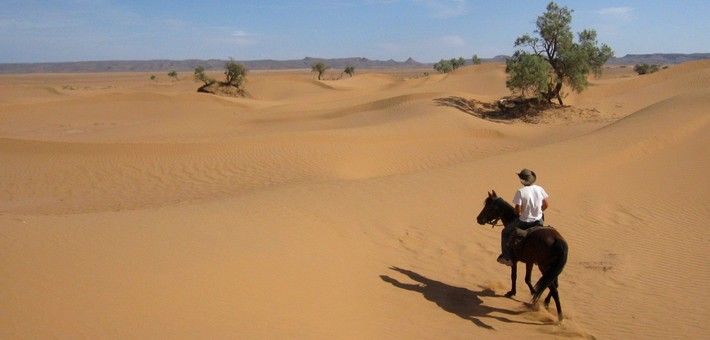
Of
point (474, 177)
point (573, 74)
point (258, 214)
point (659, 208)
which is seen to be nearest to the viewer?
point (258, 214)

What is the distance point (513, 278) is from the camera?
7.37 meters

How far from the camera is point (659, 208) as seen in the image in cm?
1138

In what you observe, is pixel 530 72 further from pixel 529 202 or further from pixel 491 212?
pixel 529 202

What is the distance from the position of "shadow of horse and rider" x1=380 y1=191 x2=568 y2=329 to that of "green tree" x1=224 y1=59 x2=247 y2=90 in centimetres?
3777

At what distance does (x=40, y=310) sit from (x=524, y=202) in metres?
5.49

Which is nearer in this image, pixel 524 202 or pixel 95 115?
pixel 524 202

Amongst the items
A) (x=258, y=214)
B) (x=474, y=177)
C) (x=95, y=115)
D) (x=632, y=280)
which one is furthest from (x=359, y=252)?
(x=95, y=115)

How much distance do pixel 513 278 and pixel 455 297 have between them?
86cm

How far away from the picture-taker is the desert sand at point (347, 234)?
5402 millimetres

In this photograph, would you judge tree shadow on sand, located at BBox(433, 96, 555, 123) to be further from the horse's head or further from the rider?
the rider

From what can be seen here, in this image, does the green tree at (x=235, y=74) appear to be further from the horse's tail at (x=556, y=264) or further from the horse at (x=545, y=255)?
the horse's tail at (x=556, y=264)

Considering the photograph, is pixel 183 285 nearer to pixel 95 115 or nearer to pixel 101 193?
pixel 101 193

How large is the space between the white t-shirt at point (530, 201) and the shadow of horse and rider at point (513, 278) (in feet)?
0.92

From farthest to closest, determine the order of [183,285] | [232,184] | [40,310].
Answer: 1. [232,184]
2. [183,285]
3. [40,310]
